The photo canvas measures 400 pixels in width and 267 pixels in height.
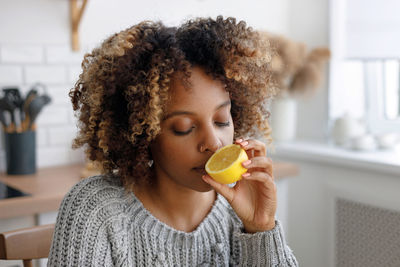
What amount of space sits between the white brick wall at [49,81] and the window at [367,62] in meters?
1.27

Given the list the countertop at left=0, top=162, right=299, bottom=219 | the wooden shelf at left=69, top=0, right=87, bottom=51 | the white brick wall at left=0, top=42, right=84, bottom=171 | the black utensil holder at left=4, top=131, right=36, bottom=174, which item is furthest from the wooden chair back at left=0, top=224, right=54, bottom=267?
the wooden shelf at left=69, top=0, right=87, bottom=51

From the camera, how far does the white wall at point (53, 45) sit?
69.7 inches

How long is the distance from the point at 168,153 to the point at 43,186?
787 millimetres

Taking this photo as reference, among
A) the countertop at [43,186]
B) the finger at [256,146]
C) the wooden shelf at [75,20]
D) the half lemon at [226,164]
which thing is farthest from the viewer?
the wooden shelf at [75,20]

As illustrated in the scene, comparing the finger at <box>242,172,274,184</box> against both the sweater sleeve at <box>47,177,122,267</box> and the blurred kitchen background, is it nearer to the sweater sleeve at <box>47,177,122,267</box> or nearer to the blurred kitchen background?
the sweater sleeve at <box>47,177,122,267</box>

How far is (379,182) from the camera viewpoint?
6.12 feet

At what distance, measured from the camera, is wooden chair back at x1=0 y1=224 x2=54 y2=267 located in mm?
1056

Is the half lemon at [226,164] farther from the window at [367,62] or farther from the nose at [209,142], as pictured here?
the window at [367,62]

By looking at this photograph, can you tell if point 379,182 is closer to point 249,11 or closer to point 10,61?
point 249,11

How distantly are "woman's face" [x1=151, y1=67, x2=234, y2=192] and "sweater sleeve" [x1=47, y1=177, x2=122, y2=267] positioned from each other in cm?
18

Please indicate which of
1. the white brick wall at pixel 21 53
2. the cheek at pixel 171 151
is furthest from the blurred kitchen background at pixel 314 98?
the cheek at pixel 171 151

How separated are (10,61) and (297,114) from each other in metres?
1.44

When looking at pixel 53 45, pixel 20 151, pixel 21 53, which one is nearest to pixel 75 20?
pixel 53 45

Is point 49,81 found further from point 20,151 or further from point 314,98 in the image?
point 314,98
